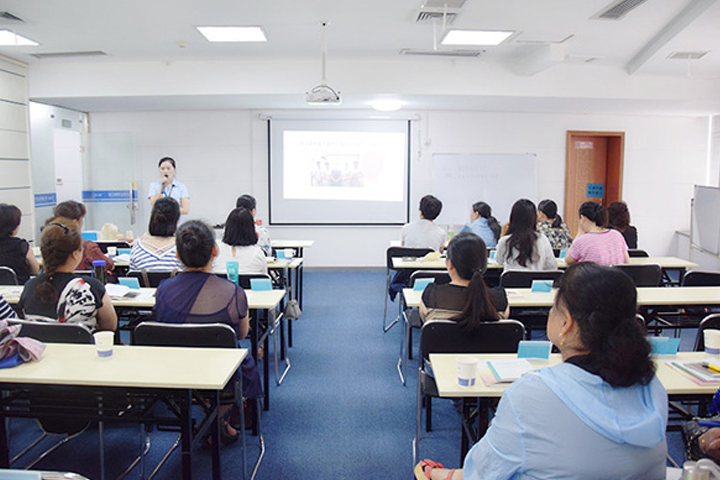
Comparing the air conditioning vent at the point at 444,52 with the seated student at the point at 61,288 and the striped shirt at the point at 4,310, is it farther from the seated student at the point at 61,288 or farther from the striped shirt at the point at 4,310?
the striped shirt at the point at 4,310

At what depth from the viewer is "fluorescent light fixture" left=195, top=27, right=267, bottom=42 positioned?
5117 mm

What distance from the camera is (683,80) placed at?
6.54 m

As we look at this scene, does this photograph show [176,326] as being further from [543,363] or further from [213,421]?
[543,363]

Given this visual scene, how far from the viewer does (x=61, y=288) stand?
8.04 feet

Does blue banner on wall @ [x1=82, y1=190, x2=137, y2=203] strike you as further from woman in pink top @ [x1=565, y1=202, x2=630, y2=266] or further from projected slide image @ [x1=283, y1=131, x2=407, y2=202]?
woman in pink top @ [x1=565, y1=202, x2=630, y2=266]

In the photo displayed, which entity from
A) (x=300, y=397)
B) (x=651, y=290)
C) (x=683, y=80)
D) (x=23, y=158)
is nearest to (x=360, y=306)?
(x=300, y=397)

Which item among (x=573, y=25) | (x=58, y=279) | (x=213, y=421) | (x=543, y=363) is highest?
(x=573, y=25)

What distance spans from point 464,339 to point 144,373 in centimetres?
142

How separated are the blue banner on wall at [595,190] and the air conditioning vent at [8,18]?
25.4 ft

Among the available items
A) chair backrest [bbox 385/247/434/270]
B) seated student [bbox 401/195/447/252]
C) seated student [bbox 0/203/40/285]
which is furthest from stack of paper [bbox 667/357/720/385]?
seated student [bbox 0/203/40/285]

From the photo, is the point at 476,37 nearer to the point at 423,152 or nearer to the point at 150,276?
the point at 423,152

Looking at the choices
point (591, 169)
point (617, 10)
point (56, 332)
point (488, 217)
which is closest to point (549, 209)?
point (488, 217)

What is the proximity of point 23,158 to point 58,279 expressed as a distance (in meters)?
4.99

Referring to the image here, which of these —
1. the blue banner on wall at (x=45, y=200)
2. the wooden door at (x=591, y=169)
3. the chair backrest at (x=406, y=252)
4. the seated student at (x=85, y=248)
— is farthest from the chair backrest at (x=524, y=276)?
the blue banner on wall at (x=45, y=200)
